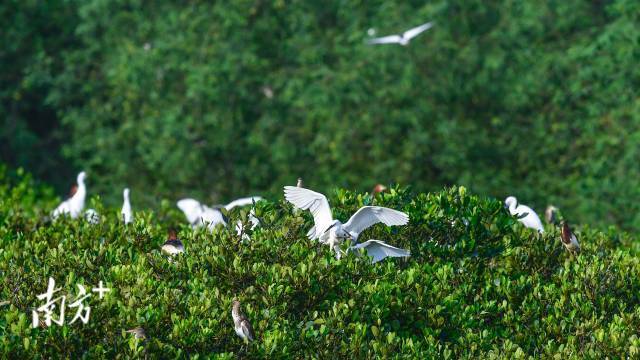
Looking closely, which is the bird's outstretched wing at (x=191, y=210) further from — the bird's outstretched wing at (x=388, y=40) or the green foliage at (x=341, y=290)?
the bird's outstretched wing at (x=388, y=40)

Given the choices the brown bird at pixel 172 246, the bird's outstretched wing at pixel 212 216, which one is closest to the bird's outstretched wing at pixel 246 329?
the brown bird at pixel 172 246

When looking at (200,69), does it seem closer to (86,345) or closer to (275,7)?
(275,7)

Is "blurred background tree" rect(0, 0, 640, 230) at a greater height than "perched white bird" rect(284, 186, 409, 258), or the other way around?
"perched white bird" rect(284, 186, 409, 258)

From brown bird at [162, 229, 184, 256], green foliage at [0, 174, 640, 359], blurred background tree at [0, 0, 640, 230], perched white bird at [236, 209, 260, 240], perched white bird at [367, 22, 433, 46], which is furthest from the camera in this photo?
blurred background tree at [0, 0, 640, 230]

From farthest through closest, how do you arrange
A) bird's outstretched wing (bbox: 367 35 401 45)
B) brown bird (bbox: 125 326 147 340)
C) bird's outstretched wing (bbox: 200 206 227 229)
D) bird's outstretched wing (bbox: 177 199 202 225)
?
bird's outstretched wing (bbox: 367 35 401 45) < bird's outstretched wing (bbox: 177 199 202 225) < bird's outstretched wing (bbox: 200 206 227 229) < brown bird (bbox: 125 326 147 340)

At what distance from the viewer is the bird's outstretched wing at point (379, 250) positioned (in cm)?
1227

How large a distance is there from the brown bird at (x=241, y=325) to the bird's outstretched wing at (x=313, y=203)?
5.29 feet

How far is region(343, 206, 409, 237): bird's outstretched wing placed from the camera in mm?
12172

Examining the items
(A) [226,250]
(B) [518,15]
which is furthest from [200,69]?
(A) [226,250]

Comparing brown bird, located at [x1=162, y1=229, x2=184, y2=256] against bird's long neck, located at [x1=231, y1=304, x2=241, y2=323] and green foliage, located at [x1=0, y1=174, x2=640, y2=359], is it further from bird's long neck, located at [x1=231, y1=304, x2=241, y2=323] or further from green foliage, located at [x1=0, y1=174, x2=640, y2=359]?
bird's long neck, located at [x1=231, y1=304, x2=241, y2=323]

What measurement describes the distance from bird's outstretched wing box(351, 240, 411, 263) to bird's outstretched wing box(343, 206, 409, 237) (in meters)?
0.21

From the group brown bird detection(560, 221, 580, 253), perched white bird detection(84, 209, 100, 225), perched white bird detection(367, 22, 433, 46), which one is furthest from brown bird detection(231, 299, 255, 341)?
perched white bird detection(367, 22, 433, 46)

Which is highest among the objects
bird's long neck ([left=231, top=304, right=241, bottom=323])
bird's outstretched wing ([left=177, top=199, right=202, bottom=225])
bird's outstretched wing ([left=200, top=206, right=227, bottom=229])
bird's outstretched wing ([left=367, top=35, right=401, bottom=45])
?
bird's long neck ([left=231, top=304, right=241, bottom=323])

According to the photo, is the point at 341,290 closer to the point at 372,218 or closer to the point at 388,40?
the point at 372,218
